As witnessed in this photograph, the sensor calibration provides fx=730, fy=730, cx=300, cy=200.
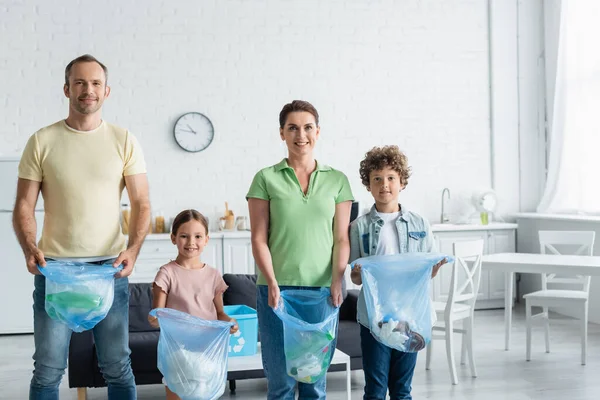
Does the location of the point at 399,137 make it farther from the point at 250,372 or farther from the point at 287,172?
the point at 287,172

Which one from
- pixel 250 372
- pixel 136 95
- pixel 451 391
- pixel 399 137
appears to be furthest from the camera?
pixel 399 137

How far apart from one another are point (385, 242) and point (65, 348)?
120 centimetres

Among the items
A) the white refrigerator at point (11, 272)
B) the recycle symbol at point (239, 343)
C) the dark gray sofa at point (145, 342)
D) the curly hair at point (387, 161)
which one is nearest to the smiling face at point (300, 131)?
the curly hair at point (387, 161)

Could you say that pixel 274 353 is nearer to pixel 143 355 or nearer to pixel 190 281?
pixel 190 281

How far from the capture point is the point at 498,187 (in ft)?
23.9

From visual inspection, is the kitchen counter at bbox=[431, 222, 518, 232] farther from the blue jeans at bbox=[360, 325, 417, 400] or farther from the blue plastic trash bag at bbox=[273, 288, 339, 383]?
the blue plastic trash bag at bbox=[273, 288, 339, 383]

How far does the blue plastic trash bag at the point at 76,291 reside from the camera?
245 cm

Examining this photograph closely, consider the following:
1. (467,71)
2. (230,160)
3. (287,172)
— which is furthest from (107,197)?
(467,71)

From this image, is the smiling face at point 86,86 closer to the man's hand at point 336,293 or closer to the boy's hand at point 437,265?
the man's hand at point 336,293

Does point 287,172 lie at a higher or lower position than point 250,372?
higher

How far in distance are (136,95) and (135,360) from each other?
3393 millimetres

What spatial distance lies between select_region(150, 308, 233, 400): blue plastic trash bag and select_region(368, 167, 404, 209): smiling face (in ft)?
2.47

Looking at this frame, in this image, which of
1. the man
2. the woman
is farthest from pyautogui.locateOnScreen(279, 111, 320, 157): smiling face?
the man

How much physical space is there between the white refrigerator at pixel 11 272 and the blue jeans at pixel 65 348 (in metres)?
3.61
